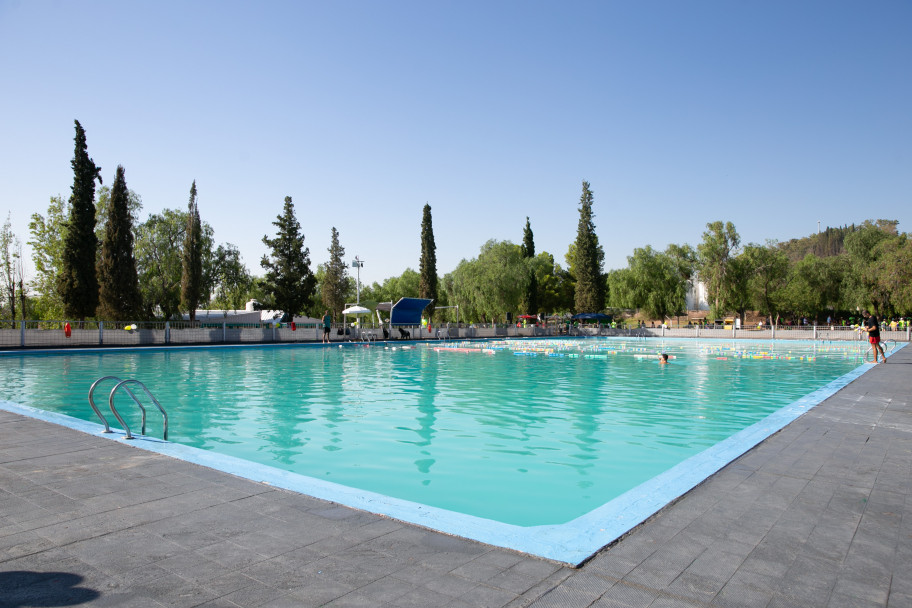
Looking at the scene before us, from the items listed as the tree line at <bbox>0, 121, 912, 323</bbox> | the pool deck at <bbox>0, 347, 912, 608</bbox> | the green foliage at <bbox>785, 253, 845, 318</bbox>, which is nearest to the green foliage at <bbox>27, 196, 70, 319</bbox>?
the tree line at <bbox>0, 121, 912, 323</bbox>

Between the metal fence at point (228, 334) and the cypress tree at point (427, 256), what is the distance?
36.0 ft

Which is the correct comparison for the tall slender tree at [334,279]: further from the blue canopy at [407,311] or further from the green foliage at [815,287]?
the green foliage at [815,287]

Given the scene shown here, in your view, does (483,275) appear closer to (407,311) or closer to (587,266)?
(587,266)

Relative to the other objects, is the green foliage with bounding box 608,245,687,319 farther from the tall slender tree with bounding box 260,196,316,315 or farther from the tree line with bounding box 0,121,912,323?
the tall slender tree with bounding box 260,196,316,315

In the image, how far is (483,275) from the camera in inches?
1918

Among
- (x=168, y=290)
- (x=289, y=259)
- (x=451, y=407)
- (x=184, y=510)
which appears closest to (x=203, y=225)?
(x=168, y=290)

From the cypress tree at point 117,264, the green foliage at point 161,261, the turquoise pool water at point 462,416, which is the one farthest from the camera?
the green foliage at point 161,261

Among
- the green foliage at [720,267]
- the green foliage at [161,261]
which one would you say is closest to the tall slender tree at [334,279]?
the green foliage at [161,261]

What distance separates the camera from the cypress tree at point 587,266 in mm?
52000

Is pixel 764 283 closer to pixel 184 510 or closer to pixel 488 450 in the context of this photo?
pixel 488 450

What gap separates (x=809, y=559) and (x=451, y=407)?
23.9 ft

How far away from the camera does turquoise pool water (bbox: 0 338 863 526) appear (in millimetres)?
5523

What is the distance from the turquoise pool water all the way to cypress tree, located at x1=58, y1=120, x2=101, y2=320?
14.4 metres

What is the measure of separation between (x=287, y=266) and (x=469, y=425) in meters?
36.5
